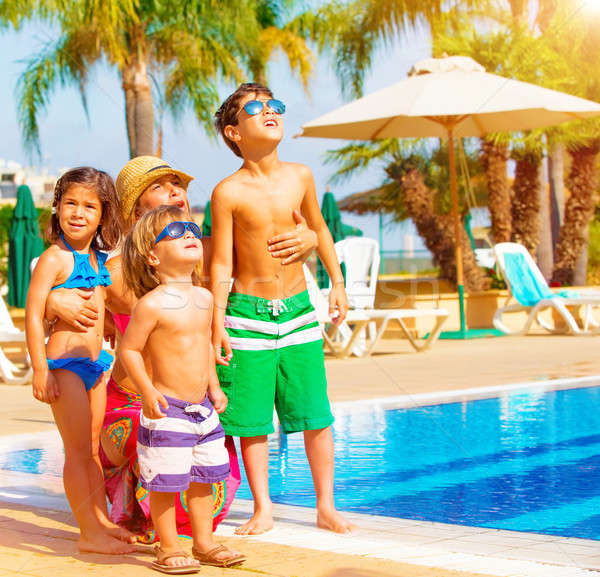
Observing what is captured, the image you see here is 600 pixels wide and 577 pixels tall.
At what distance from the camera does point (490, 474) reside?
489cm

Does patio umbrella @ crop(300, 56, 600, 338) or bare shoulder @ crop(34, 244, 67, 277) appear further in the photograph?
patio umbrella @ crop(300, 56, 600, 338)

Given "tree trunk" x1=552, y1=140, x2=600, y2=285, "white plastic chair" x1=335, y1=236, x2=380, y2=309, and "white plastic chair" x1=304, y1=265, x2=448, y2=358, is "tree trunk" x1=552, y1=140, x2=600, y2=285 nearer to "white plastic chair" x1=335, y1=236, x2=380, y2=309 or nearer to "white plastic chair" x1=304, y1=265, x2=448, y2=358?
"white plastic chair" x1=335, y1=236, x2=380, y2=309

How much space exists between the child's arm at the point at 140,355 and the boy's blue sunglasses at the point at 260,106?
955mm

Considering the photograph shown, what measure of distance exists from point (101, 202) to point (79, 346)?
52 cm

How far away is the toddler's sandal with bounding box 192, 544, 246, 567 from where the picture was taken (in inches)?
117

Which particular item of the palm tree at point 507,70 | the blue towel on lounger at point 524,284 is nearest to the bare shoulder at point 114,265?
the blue towel on lounger at point 524,284

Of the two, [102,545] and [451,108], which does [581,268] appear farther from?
[102,545]

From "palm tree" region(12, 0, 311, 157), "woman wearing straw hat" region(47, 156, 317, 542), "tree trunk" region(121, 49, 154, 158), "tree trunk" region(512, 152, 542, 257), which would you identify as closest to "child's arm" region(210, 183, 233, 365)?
"woman wearing straw hat" region(47, 156, 317, 542)

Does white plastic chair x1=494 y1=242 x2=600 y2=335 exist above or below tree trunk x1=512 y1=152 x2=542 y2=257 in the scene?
below

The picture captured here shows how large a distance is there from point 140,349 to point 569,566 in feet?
4.71

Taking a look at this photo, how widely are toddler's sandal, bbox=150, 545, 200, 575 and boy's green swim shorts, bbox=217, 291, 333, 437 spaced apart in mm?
696

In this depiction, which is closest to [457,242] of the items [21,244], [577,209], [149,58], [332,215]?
[332,215]

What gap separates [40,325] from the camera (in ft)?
10.8

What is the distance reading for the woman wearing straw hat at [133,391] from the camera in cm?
359
